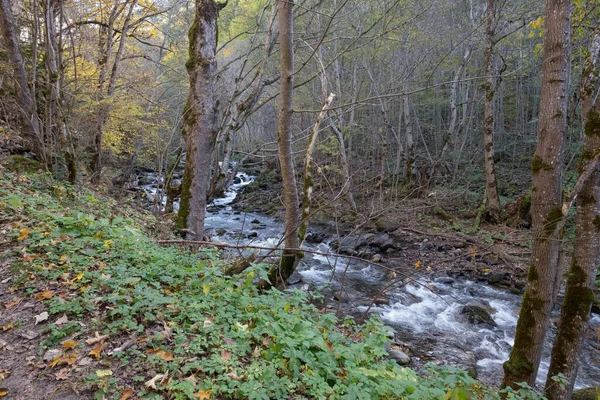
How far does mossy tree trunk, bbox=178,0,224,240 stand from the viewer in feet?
19.0

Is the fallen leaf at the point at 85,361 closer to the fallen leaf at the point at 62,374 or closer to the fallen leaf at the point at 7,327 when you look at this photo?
the fallen leaf at the point at 62,374

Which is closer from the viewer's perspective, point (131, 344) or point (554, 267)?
point (131, 344)

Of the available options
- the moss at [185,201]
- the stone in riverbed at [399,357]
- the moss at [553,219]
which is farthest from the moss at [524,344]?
the moss at [185,201]

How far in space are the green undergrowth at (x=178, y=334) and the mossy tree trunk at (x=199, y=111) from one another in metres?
1.66

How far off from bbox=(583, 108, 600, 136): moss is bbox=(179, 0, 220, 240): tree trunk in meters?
5.10

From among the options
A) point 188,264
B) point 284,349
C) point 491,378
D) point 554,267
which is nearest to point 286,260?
point 188,264

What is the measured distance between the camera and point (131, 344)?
2691 millimetres

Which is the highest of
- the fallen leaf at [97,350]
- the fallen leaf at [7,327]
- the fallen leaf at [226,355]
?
the fallen leaf at [97,350]

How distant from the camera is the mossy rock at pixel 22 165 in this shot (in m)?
7.61

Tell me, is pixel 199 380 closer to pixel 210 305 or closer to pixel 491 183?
pixel 210 305

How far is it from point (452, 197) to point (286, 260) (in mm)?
11253

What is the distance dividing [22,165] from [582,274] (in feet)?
33.9

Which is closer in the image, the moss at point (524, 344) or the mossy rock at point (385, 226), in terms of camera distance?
the moss at point (524, 344)

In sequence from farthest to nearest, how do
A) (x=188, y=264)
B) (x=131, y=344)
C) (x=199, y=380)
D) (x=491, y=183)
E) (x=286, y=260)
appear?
(x=491, y=183)
(x=286, y=260)
(x=188, y=264)
(x=131, y=344)
(x=199, y=380)
